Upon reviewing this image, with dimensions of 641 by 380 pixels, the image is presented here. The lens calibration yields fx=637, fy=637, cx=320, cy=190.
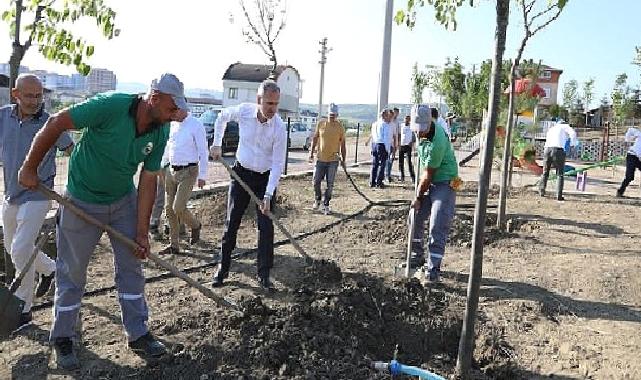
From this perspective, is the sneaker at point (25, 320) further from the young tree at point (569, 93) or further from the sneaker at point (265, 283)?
the young tree at point (569, 93)

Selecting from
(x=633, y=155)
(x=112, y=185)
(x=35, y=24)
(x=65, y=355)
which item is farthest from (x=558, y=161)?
(x=65, y=355)

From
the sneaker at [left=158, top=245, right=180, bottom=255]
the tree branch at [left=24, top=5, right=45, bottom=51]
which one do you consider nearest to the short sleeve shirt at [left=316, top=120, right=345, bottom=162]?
the sneaker at [left=158, top=245, right=180, bottom=255]

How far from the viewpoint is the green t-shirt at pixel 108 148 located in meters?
3.48

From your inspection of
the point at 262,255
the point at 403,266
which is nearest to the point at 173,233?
the point at 262,255

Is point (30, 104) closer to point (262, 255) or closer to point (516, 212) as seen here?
point (262, 255)

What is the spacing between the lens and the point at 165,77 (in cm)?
346

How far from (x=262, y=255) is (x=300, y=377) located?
2080mm

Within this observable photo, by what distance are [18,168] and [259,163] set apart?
1865 mm

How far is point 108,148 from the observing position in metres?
3.57

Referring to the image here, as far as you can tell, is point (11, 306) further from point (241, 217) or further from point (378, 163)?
point (378, 163)

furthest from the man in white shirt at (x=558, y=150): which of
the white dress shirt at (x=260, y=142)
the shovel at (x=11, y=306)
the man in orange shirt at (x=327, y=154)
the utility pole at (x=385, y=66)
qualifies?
the shovel at (x=11, y=306)

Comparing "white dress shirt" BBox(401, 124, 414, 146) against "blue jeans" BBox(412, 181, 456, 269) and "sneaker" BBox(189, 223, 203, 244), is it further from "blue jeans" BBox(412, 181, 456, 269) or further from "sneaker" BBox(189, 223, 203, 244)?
"blue jeans" BBox(412, 181, 456, 269)

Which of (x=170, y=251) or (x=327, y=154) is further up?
(x=327, y=154)

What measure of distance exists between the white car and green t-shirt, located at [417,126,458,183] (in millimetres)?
21809
